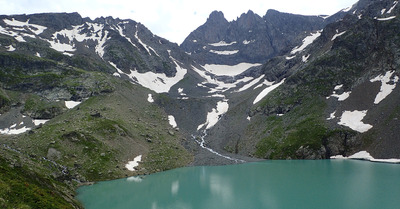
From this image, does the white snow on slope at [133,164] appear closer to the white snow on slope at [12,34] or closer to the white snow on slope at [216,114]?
the white snow on slope at [216,114]

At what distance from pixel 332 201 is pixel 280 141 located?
4526cm

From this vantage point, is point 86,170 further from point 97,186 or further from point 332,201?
point 332,201

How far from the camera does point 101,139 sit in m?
72.0

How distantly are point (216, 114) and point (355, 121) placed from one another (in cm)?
5937

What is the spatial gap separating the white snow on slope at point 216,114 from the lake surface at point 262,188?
45.1 metres

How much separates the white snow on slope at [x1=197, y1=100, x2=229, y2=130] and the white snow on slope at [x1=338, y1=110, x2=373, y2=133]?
5090 centimetres

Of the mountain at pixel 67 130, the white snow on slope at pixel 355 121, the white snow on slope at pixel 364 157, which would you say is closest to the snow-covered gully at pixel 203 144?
the mountain at pixel 67 130

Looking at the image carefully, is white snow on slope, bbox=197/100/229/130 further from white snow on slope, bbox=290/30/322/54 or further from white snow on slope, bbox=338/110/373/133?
white snow on slope, bbox=290/30/322/54

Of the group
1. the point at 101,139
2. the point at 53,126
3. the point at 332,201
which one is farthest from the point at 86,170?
the point at 332,201

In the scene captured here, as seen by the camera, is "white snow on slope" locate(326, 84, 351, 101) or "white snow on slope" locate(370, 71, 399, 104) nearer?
"white snow on slope" locate(370, 71, 399, 104)

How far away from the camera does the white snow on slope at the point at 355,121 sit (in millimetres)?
75688

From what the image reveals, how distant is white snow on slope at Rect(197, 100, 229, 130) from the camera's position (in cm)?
11334

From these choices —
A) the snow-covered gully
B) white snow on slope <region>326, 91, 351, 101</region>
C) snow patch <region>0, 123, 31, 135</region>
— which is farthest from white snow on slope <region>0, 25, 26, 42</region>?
white snow on slope <region>326, 91, 351, 101</region>

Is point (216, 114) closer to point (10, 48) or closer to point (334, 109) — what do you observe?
point (334, 109)
